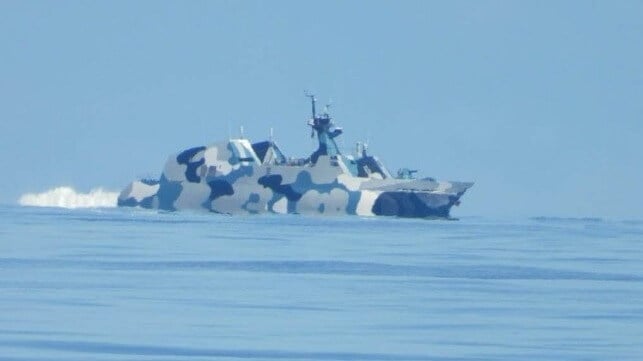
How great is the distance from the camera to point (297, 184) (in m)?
62.5

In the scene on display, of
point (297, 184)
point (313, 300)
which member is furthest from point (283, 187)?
point (313, 300)

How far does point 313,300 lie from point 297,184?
3969cm

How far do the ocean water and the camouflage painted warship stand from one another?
59.7ft

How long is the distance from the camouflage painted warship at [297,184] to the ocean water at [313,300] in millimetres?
18200

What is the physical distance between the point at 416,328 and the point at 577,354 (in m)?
2.74

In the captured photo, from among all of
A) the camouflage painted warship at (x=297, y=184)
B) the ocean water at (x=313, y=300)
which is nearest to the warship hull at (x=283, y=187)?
the camouflage painted warship at (x=297, y=184)

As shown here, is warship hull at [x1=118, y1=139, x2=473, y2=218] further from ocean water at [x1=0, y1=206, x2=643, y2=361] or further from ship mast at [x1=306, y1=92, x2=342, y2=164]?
ocean water at [x1=0, y1=206, x2=643, y2=361]

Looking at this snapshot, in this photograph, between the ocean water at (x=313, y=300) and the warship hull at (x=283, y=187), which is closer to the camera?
the ocean water at (x=313, y=300)

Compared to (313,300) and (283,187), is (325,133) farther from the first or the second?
(313,300)

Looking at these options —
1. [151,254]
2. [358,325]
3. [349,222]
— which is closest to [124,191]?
[349,222]

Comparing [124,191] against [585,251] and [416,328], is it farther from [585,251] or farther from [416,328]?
[416,328]

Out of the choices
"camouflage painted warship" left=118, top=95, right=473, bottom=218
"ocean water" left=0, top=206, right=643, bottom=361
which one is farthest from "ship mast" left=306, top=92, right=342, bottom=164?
"ocean water" left=0, top=206, right=643, bottom=361

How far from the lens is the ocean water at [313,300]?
17.2 metres

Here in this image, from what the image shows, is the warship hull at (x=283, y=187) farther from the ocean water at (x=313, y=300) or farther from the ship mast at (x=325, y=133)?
the ocean water at (x=313, y=300)
